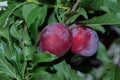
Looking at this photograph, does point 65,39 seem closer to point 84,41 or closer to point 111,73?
point 84,41

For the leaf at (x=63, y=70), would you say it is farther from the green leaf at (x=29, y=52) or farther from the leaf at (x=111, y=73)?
the leaf at (x=111, y=73)

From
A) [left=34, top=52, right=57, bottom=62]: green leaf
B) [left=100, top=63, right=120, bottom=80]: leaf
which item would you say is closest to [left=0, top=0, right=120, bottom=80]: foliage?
[left=34, top=52, right=57, bottom=62]: green leaf

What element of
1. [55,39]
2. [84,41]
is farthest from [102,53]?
[55,39]

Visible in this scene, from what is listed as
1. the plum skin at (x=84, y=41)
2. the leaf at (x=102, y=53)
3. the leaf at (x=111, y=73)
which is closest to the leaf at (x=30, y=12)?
the plum skin at (x=84, y=41)

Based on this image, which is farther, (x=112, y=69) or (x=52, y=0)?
(x=112, y=69)

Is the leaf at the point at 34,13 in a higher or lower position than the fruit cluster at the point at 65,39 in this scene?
higher

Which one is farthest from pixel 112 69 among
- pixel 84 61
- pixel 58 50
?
pixel 58 50

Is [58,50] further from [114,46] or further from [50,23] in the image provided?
[114,46]
